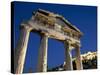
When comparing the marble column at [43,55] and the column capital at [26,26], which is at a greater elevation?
the column capital at [26,26]

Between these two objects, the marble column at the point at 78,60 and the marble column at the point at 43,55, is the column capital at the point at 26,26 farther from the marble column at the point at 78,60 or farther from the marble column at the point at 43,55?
the marble column at the point at 78,60

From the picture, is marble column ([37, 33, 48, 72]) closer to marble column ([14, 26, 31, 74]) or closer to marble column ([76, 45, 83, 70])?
marble column ([14, 26, 31, 74])

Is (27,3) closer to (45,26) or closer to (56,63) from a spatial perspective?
(45,26)

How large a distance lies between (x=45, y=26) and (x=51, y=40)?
0.15m

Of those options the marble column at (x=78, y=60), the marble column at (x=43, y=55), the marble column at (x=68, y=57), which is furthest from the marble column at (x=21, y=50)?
the marble column at (x=78, y=60)

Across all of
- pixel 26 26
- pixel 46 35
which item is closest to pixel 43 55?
pixel 46 35

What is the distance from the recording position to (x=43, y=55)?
2.27 m

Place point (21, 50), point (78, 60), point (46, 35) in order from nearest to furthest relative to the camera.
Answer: point (21, 50)
point (46, 35)
point (78, 60)

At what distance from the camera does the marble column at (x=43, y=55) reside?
2.25m

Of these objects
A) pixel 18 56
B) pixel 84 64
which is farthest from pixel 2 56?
pixel 84 64

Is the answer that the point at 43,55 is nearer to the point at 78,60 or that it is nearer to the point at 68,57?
the point at 68,57

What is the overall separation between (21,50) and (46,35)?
11.2 inches

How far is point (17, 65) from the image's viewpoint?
7.07ft

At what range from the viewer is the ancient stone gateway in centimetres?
218
